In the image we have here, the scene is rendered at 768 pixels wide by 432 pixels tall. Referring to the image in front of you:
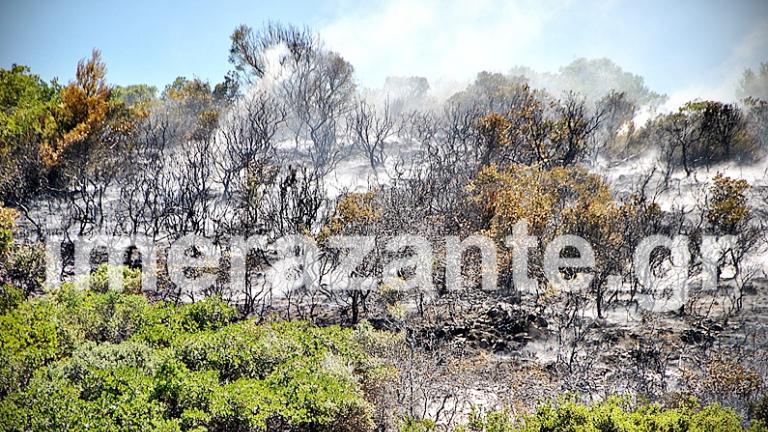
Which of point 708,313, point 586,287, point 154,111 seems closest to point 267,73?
point 154,111

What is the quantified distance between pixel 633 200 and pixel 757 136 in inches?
609

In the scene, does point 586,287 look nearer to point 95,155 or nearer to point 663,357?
point 663,357

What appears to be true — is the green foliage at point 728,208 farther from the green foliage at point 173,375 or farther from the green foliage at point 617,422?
the green foliage at point 173,375

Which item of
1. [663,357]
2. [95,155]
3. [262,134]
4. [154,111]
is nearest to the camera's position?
[663,357]

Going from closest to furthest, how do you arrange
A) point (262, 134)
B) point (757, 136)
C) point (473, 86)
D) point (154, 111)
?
point (262, 134) → point (757, 136) → point (154, 111) → point (473, 86)

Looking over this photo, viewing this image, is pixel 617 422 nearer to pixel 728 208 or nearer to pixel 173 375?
pixel 173 375

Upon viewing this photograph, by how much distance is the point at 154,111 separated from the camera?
37844 mm

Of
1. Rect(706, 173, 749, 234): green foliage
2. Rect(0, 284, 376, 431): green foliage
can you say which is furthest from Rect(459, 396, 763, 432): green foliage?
Rect(706, 173, 749, 234): green foliage

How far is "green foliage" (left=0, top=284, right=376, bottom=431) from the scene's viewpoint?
293 inches

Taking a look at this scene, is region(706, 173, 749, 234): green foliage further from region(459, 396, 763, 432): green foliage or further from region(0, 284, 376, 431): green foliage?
Answer: region(0, 284, 376, 431): green foliage

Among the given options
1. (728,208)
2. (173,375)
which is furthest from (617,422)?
(728,208)

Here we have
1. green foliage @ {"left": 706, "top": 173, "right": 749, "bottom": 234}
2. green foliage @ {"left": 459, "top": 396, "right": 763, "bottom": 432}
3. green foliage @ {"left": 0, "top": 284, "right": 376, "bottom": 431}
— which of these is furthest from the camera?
green foliage @ {"left": 706, "top": 173, "right": 749, "bottom": 234}

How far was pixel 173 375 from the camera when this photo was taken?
8359 millimetres

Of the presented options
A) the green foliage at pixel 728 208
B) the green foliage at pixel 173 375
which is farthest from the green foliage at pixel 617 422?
the green foliage at pixel 728 208
